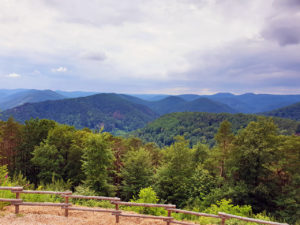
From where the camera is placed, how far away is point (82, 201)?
1253 cm

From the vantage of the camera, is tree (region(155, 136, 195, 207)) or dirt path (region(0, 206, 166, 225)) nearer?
dirt path (region(0, 206, 166, 225))

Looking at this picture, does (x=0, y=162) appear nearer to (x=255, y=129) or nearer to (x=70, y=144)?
(x=70, y=144)

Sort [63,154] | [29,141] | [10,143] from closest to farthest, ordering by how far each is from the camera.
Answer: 1. [63,154]
2. [29,141]
3. [10,143]

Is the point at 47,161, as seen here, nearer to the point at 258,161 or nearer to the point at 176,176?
the point at 176,176

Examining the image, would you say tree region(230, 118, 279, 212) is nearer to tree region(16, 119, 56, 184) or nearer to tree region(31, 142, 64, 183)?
tree region(31, 142, 64, 183)

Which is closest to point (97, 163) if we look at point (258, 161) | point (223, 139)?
point (258, 161)

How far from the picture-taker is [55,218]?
8.70 meters

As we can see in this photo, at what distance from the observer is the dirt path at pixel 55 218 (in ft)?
27.0

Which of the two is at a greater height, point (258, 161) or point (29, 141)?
point (258, 161)

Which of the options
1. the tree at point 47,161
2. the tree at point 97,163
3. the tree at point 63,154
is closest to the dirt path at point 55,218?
the tree at point 97,163

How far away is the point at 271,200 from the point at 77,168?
2576 centimetres

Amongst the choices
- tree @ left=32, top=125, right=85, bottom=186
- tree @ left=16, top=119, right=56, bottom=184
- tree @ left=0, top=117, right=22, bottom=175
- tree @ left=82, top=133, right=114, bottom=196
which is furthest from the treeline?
tree @ left=0, top=117, right=22, bottom=175

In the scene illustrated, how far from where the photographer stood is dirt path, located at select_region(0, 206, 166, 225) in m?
8.23

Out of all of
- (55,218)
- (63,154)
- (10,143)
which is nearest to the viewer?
(55,218)
